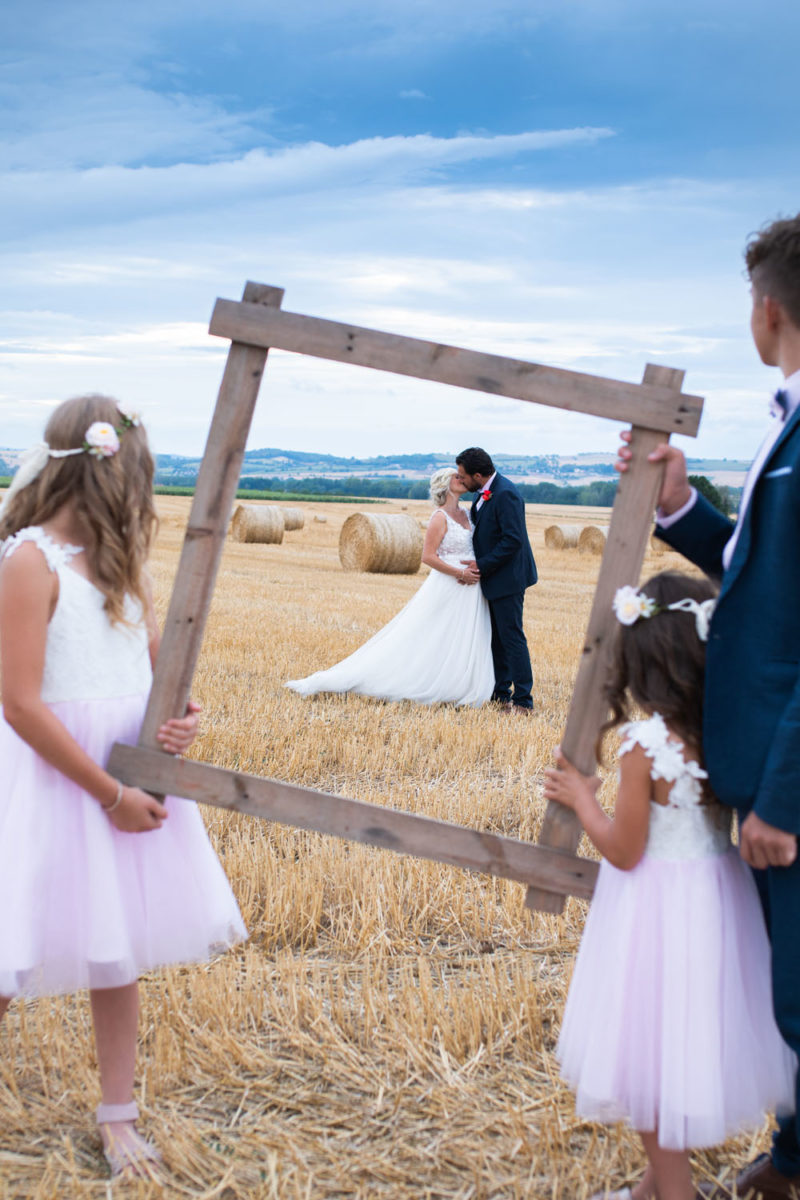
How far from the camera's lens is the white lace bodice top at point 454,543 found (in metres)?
8.98

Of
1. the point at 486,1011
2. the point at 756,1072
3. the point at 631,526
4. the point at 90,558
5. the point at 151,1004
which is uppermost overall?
the point at 631,526

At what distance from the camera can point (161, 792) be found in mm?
2666

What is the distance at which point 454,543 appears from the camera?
9.02m

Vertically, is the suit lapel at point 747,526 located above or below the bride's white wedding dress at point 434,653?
above

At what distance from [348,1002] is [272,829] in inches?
63.4

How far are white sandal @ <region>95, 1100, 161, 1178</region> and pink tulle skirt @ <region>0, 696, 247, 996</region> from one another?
33 centimetres

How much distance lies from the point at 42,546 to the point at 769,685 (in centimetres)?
166

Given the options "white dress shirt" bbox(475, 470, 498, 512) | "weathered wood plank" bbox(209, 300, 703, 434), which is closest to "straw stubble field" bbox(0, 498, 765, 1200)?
"weathered wood plank" bbox(209, 300, 703, 434)

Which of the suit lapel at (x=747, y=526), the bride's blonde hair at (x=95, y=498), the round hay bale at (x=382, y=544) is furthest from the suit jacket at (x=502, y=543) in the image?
the round hay bale at (x=382, y=544)

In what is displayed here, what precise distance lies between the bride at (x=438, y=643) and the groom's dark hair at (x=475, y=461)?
0.25m

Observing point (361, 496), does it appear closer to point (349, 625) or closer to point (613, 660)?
point (349, 625)

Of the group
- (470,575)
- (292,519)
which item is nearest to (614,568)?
(470,575)

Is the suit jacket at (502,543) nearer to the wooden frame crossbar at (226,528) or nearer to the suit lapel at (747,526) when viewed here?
the wooden frame crossbar at (226,528)

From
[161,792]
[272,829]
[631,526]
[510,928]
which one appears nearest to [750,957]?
[631,526]
